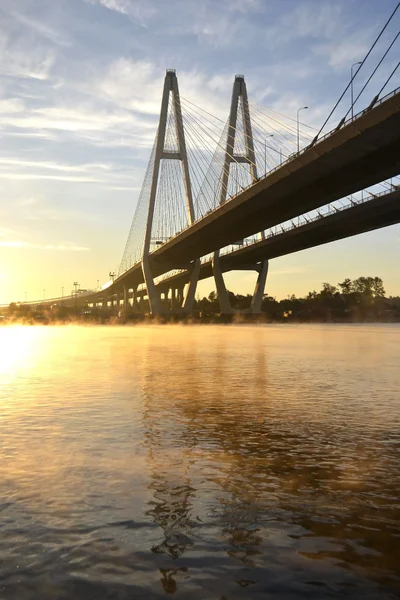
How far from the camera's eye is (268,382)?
58.5ft

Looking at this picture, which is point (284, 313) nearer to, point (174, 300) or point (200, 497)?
point (174, 300)

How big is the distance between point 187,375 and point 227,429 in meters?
9.76

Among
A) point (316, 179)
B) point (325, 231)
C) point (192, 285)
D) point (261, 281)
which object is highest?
point (316, 179)

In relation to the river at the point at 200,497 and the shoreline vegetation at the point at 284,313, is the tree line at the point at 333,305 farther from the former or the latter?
the river at the point at 200,497

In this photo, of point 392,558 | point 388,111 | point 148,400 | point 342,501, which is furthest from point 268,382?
point 388,111

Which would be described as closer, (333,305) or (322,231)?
(322,231)

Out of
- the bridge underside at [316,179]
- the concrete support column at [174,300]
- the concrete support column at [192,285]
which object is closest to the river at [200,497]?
the bridge underside at [316,179]

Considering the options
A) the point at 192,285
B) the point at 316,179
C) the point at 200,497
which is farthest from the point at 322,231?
the point at 200,497

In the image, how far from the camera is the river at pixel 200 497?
4.48m

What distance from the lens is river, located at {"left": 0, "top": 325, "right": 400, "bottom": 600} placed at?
4.48m

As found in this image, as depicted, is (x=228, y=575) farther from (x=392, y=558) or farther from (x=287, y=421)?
(x=287, y=421)

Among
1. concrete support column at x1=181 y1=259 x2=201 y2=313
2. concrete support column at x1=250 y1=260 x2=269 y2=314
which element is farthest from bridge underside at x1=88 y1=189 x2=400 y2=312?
concrete support column at x1=181 y1=259 x2=201 y2=313

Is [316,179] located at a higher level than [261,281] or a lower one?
higher

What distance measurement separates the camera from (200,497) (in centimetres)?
636
